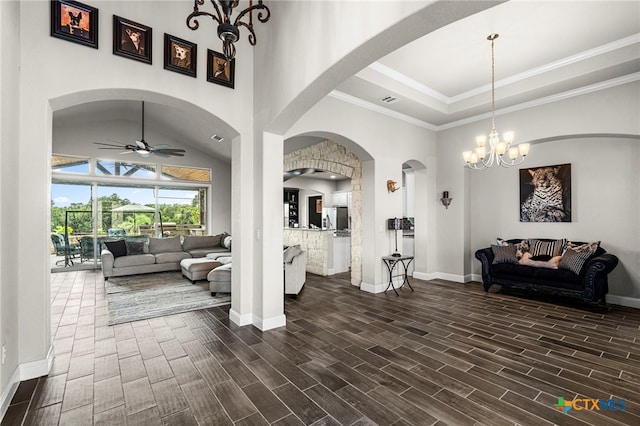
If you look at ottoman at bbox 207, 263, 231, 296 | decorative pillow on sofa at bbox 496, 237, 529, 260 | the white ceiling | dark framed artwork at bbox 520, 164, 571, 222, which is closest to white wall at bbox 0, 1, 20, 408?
ottoman at bbox 207, 263, 231, 296

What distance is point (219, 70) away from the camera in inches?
135

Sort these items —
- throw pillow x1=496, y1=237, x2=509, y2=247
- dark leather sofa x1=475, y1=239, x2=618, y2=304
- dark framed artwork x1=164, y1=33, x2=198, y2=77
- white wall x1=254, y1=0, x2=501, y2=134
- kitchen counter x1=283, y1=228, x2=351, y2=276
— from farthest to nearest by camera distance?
1. kitchen counter x1=283, y1=228, x2=351, y2=276
2. throw pillow x1=496, y1=237, x2=509, y2=247
3. dark leather sofa x1=475, y1=239, x2=618, y2=304
4. dark framed artwork x1=164, y1=33, x2=198, y2=77
5. white wall x1=254, y1=0, x2=501, y2=134

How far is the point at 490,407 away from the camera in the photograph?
2.08 metres

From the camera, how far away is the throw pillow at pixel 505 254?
4985 mm

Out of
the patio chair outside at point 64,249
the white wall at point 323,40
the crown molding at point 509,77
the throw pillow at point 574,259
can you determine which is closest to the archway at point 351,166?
the crown molding at point 509,77

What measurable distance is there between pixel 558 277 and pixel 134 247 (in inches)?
334

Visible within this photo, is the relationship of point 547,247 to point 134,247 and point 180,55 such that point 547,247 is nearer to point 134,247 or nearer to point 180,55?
point 180,55

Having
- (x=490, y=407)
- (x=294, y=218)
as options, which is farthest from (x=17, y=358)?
(x=294, y=218)

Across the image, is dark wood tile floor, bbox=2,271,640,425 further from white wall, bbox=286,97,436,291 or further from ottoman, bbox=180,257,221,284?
ottoman, bbox=180,257,221,284

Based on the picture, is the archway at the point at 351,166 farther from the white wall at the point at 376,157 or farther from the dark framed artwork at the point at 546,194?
the dark framed artwork at the point at 546,194

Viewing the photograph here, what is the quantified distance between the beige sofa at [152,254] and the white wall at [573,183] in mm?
6008

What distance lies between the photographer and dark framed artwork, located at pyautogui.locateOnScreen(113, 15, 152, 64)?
2805 millimetres

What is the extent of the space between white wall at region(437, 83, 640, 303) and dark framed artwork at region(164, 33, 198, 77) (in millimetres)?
5081

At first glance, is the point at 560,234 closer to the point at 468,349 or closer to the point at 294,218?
the point at 468,349
